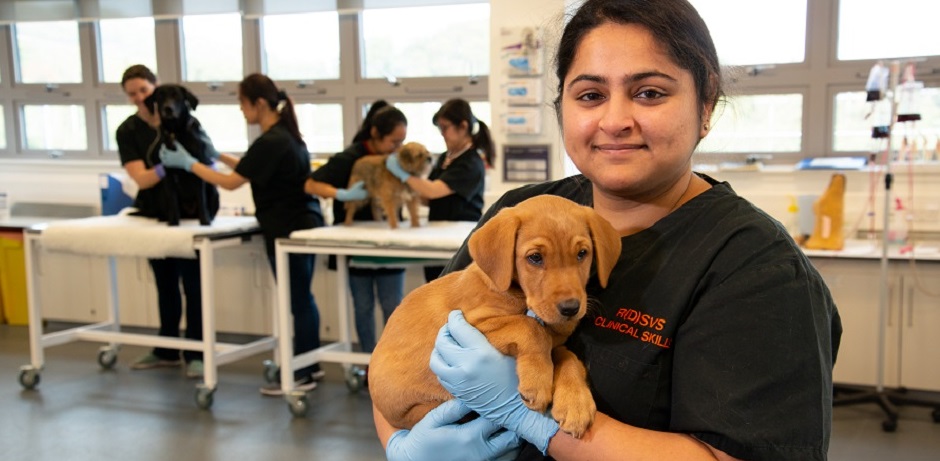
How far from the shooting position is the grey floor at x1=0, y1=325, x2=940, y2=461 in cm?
367

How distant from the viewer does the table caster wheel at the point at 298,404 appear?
4.09m

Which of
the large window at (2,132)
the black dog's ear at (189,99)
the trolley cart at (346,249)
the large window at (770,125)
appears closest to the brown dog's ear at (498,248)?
the trolley cart at (346,249)

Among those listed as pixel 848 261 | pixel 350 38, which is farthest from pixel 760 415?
pixel 350 38

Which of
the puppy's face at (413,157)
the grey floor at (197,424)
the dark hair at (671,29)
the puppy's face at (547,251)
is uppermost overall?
the dark hair at (671,29)

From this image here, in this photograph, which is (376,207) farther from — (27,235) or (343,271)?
(27,235)

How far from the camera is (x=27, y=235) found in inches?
179

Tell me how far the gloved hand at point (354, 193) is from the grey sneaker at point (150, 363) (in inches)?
74.6

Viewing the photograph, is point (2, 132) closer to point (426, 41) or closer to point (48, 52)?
point (48, 52)

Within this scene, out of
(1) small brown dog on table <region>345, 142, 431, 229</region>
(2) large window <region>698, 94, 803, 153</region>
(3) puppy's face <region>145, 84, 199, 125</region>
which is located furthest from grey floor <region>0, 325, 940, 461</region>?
(2) large window <region>698, 94, 803, 153</region>

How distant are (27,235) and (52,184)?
2.17 meters

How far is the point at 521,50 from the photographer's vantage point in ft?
14.3

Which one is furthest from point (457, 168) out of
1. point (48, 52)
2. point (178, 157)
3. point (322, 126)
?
point (48, 52)

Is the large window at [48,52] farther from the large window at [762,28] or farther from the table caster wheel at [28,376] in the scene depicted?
the large window at [762,28]

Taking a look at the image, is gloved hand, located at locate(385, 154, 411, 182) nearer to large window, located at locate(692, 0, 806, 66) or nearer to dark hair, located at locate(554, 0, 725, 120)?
large window, located at locate(692, 0, 806, 66)
